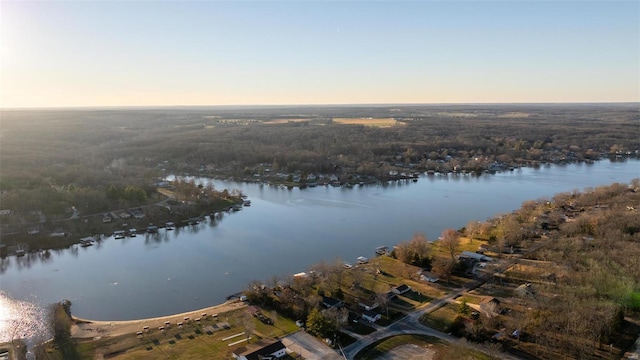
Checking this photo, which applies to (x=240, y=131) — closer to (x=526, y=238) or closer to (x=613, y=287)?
(x=526, y=238)

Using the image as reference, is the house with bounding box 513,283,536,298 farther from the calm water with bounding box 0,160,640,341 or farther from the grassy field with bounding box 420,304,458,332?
the calm water with bounding box 0,160,640,341

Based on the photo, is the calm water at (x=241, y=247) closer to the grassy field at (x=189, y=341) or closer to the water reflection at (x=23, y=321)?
the water reflection at (x=23, y=321)

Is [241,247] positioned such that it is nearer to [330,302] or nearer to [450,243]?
[330,302]

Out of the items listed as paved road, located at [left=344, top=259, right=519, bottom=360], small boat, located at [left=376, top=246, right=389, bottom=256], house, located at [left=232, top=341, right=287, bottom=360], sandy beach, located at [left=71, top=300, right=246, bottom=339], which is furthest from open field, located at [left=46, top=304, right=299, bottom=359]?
small boat, located at [left=376, top=246, right=389, bottom=256]

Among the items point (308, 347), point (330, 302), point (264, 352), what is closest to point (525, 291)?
point (330, 302)

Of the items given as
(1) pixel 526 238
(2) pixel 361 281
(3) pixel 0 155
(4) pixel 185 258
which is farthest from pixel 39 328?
(3) pixel 0 155

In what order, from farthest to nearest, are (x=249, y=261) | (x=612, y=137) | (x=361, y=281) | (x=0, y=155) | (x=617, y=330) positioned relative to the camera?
Result: (x=612, y=137)
(x=0, y=155)
(x=249, y=261)
(x=361, y=281)
(x=617, y=330)
